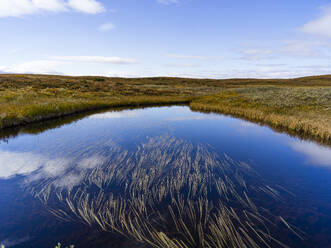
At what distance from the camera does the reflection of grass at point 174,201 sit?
4648 mm

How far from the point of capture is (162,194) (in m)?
6.27

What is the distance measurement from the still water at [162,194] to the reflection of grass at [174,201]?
0.03 meters

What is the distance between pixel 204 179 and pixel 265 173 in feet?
9.20

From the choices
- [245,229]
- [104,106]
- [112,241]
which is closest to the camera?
[112,241]

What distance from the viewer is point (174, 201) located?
233 inches

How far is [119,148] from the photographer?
36.1 ft

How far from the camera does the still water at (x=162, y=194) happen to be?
464 centimetres

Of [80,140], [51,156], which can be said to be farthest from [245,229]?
[80,140]

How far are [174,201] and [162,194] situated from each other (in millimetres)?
513

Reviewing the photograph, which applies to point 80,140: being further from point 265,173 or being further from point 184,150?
point 265,173

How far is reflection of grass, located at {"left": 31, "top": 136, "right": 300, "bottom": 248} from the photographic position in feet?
15.3

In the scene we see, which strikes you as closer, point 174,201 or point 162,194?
point 174,201

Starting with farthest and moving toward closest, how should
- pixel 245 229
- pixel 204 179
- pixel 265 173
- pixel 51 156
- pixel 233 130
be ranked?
pixel 233 130, pixel 51 156, pixel 265 173, pixel 204 179, pixel 245 229

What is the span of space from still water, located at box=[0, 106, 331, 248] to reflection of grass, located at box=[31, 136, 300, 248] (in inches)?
1.1
